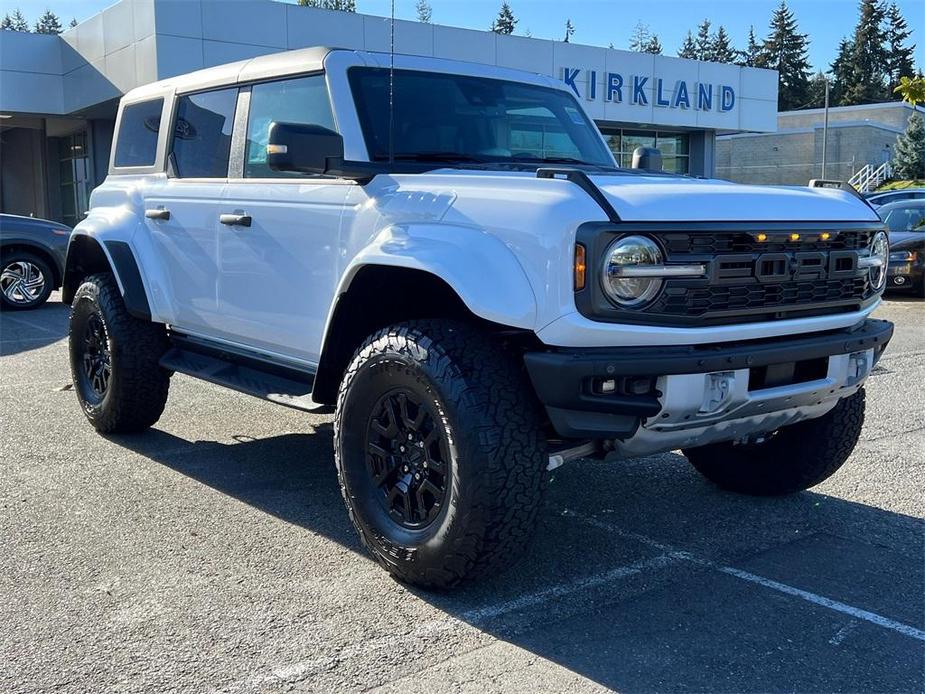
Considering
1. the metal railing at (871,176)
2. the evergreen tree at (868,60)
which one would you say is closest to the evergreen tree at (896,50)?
the evergreen tree at (868,60)

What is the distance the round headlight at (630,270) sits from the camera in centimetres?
316

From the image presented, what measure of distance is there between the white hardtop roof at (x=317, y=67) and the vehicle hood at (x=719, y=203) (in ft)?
4.41

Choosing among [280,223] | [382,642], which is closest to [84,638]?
[382,642]

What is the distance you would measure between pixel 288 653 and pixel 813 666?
65.3 inches

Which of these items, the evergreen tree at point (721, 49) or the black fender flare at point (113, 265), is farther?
the evergreen tree at point (721, 49)

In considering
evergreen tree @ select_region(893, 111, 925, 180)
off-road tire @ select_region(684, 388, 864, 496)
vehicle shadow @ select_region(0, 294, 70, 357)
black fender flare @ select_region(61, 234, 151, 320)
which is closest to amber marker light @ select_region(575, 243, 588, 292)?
off-road tire @ select_region(684, 388, 864, 496)

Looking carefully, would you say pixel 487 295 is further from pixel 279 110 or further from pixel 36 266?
pixel 36 266

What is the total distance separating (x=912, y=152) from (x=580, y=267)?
176 ft

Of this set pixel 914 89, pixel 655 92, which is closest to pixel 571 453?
pixel 914 89

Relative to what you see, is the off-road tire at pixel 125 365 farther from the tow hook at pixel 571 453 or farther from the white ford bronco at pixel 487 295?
the tow hook at pixel 571 453

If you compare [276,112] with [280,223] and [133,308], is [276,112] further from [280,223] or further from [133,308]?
[133,308]

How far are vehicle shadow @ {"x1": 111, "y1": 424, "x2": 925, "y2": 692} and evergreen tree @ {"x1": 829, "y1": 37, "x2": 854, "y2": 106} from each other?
97051 millimetres

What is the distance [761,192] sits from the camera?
359 cm

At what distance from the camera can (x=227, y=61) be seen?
20391 mm
